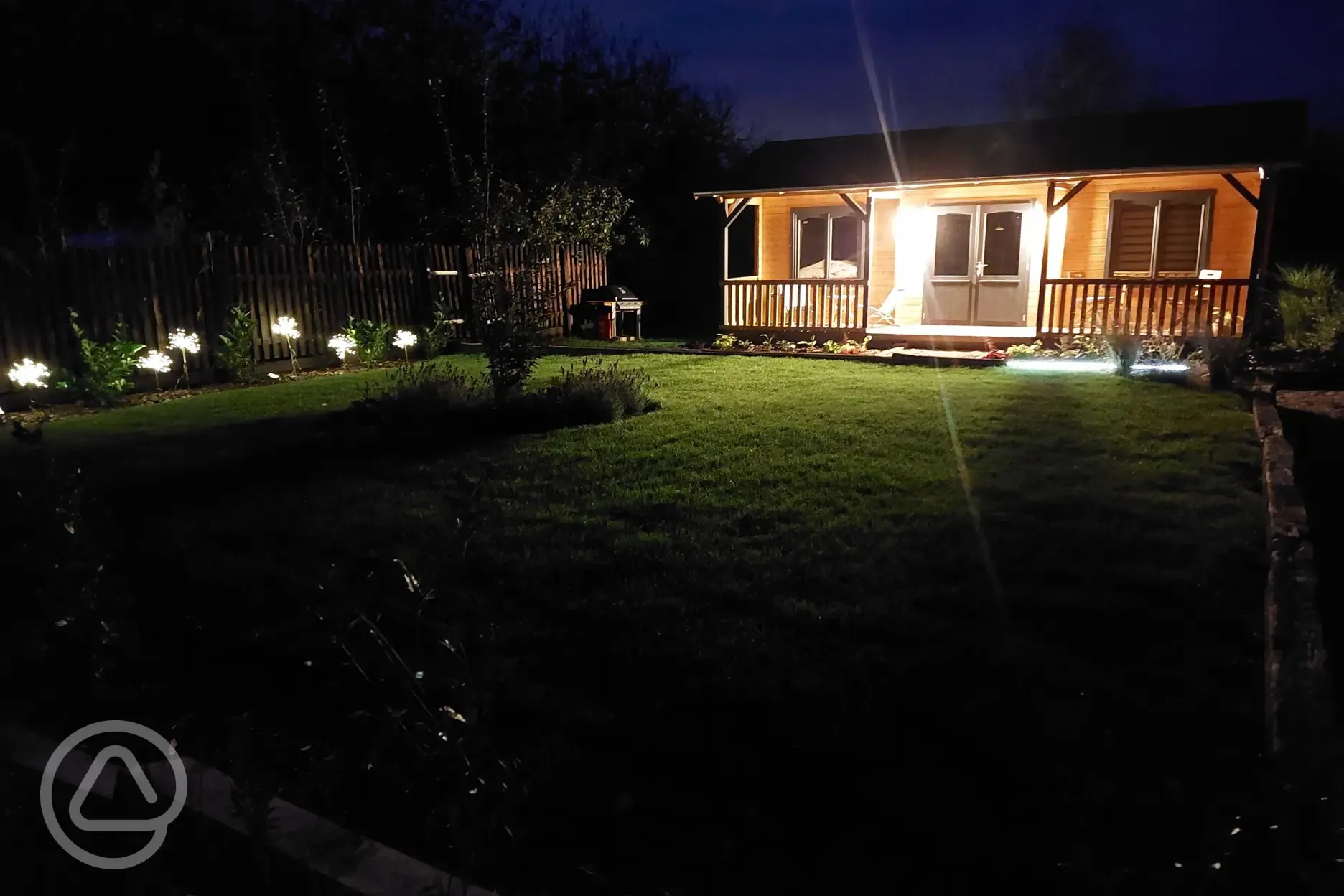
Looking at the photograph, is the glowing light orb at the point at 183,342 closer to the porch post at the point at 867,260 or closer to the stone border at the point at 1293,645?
the porch post at the point at 867,260

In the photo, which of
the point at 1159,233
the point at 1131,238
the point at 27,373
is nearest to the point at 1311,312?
the point at 1159,233

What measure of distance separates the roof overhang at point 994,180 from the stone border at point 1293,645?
906 centimetres

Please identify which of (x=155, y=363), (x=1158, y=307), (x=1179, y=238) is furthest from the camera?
(x=1179, y=238)

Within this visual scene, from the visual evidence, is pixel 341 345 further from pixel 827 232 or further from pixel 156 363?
pixel 827 232

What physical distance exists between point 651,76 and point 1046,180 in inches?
629

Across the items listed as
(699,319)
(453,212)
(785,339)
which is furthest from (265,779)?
(699,319)

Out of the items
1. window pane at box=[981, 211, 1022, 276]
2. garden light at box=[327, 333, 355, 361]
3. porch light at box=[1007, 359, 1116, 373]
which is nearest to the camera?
porch light at box=[1007, 359, 1116, 373]

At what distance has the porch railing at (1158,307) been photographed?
1256 cm

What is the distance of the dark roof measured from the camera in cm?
1281

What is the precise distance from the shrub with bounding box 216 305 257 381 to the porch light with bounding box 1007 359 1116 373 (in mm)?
10303

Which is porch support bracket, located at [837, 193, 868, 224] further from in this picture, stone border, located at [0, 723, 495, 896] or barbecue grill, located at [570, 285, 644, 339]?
stone border, located at [0, 723, 495, 896]

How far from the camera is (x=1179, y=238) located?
46.6ft

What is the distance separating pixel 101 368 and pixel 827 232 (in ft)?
39.8
